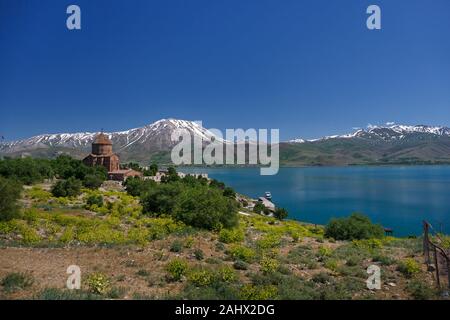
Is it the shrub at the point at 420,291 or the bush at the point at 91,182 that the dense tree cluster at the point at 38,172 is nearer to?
the bush at the point at 91,182

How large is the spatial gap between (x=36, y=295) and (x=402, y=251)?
53.1ft

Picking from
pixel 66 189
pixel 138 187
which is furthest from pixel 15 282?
pixel 138 187

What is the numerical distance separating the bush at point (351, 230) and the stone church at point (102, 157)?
59.8 metres

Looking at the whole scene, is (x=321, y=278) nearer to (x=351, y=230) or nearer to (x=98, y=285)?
(x=98, y=285)

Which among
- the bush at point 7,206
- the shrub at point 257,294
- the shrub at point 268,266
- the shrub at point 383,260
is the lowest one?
the shrub at point 383,260

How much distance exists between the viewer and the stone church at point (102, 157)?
73250mm

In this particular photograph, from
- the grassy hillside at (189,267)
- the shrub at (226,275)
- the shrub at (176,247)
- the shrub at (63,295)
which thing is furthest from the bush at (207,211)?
the shrub at (63,295)

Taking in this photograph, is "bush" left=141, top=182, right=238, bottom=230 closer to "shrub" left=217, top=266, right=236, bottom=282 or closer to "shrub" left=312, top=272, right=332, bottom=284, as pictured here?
"shrub" left=217, top=266, right=236, bottom=282

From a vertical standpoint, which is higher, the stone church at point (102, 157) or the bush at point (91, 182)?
the stone church at point (102, 157)

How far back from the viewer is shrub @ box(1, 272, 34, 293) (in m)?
8.95

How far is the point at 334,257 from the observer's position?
14.5 meters
